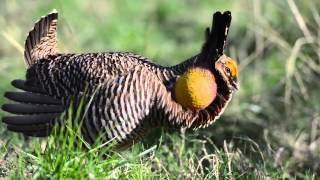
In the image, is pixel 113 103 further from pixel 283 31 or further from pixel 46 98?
pixel 283 31

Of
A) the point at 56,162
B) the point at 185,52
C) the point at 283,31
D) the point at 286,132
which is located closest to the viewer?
the point at 56,162

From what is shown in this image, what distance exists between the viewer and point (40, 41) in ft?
18.6

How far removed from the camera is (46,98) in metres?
5.14

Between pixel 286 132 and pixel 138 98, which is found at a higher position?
pixel 138 98

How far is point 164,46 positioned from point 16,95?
5.23m

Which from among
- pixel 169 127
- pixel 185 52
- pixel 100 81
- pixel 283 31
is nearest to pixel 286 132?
pixel 283 31

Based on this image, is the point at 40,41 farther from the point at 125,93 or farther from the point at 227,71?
the point at 227,71

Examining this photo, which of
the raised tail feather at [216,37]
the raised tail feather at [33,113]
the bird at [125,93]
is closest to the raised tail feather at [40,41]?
the bird at [125,93]

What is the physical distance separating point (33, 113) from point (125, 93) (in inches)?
26.9

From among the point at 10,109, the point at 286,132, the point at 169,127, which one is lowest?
the point at 286,132

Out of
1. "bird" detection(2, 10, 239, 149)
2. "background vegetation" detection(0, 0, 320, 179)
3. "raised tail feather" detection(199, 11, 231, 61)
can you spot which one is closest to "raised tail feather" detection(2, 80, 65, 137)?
"bird" detection(2, 10, 239, 149)

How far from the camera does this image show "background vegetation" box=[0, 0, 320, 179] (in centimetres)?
441

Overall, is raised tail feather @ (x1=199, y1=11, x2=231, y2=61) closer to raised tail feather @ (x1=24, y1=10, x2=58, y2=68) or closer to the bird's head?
the bird's head

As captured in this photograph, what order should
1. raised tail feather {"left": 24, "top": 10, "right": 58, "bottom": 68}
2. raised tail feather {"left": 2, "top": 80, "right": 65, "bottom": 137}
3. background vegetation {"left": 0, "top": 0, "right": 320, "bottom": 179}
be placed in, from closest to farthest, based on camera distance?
background vegetation {"left": 0, "top": 0, "right": 320, "bottom": 179} < raised tail feather {"left": 2, "top": 80, "right": 65, "bottom": 137} < raised tail feather {"left": 24, "top": 10, "right": 58, "bottom": 68}
